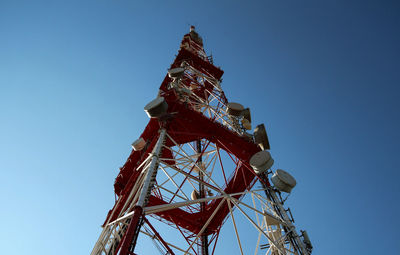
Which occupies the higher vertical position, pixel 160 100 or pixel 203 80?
pixel 203 80

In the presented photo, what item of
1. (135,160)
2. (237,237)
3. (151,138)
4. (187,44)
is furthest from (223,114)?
(187,44)

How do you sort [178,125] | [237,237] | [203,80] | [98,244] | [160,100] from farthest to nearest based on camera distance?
1. [203,80]
2. [178,125]
3. [160,100]
4. [237,237]
5. [98,244]

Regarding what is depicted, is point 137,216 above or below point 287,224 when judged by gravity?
below

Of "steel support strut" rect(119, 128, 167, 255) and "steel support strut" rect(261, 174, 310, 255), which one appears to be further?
"steel support strut" rect(261, 174, 310, 255)

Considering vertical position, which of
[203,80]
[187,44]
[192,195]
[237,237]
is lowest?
[237,237]

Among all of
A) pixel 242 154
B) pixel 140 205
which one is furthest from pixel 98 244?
pixel 242 154

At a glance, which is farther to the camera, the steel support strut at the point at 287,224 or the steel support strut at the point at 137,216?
the steel support strut at the point at 287,224

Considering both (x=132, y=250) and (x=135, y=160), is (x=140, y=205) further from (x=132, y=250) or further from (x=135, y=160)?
(x=135, y=160)

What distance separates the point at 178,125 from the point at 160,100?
73.0 inches

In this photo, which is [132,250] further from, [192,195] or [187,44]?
[187,44]

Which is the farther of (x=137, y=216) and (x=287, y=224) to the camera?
(x=287, y=224)

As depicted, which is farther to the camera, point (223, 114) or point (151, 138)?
point (223, 114)

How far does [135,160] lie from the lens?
15.1 metres

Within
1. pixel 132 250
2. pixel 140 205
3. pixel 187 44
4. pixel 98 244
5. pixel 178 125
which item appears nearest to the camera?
pixel 132 250
